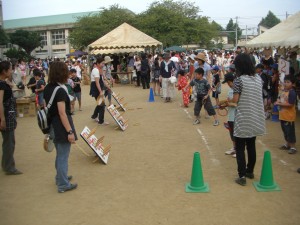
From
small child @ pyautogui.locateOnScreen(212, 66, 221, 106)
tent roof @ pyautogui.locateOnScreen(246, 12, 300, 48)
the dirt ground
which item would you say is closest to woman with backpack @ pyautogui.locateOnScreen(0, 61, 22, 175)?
the dirt ground

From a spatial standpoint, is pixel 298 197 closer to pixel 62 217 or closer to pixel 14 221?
pixel 62 217

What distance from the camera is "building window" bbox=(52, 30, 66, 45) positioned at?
231 ft

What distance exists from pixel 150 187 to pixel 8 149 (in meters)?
2.49

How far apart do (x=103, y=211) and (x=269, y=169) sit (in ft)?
7.70

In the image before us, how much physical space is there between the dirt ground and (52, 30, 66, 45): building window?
66293mm

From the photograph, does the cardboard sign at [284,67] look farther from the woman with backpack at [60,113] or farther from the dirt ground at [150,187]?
the woman with backpack at [60,113]

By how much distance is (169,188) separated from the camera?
189 inches

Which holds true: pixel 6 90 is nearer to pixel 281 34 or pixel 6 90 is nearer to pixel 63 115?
pixel 63 115

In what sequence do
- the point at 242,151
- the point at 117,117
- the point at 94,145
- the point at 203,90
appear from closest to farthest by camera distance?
1. the point at 242,151
2. the point at 94,145
3. the point at 117,117
4. the point at 203,90

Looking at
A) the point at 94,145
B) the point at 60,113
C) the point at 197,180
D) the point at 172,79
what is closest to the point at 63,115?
the point at 60,113

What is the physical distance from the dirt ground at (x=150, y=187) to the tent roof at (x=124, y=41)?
420 inches

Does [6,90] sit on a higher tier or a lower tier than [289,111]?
higher

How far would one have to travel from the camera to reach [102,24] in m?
32.3

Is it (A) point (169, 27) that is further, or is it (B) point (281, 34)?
(A) point (169, 27)
